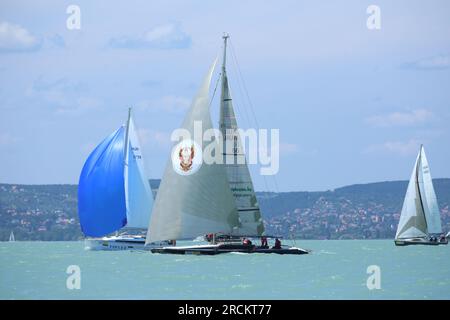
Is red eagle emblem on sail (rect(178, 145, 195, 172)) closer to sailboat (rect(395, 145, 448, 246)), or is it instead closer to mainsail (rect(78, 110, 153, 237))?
mainsail (rect(78, 110, 153, 237))

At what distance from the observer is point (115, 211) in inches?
2840

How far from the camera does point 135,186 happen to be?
7319cm

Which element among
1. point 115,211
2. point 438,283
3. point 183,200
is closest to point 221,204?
point 183,200

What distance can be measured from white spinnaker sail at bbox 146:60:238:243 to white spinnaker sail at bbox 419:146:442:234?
109 ft

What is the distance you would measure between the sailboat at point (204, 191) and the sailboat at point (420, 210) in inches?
1176

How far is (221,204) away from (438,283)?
40.0 feet

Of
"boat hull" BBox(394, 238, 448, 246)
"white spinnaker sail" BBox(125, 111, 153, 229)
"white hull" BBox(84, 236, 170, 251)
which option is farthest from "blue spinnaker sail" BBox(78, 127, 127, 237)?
"boat hull" BBox(394, 238, 448, 246)

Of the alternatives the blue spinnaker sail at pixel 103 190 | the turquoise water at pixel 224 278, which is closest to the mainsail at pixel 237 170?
the turquoise water at pixel 224 278

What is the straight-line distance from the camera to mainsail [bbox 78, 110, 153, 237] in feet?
233

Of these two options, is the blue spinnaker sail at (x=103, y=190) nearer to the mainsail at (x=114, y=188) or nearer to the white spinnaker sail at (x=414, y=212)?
the mainsail at (x=114, y=188)

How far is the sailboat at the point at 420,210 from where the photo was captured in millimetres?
86375

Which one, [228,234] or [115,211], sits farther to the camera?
[115,211]

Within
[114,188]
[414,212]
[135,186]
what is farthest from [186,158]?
[414,212]
